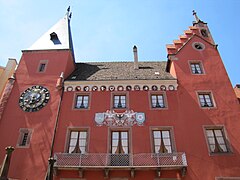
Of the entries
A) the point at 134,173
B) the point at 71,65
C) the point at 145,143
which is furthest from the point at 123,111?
the point at 71,65

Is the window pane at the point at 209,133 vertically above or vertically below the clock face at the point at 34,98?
below

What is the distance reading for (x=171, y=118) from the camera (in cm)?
1739

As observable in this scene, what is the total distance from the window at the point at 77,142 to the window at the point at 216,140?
8625mm

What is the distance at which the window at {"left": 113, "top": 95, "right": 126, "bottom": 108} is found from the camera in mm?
18391

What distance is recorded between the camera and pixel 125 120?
57.1 ft

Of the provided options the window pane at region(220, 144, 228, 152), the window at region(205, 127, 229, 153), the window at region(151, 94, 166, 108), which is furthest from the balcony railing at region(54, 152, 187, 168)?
the window at region(151, 94, 166, 108)

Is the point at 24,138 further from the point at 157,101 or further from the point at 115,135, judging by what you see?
the point at 157,101

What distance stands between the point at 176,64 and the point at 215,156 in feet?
28.1

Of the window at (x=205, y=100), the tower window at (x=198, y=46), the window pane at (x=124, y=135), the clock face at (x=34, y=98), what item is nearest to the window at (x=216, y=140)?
the window at (x=205, y=100)

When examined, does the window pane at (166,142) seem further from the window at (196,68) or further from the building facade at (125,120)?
the window at (196,68)

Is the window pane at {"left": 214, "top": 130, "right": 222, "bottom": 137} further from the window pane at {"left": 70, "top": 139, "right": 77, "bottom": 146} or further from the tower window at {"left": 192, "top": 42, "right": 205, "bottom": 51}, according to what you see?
the window pane at {"left": 70, "top": 139, "right": 77, "bottom": 146}

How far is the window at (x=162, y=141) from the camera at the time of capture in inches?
631

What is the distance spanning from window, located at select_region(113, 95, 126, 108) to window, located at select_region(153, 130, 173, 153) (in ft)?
10.8

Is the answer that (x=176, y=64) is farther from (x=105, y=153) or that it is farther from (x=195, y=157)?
(x=105, y=153)
